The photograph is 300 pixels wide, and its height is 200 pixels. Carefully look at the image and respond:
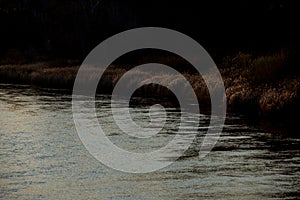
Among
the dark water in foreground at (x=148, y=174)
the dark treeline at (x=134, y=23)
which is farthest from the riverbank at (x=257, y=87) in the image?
the dark treeline at (x=134, y=23)

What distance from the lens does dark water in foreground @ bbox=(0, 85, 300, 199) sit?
668 inches

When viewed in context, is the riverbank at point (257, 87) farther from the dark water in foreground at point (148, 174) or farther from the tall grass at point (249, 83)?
the dark water in foreground at point (148, 174)

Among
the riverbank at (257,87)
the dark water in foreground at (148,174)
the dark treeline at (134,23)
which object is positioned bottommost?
the dark water in foreground at (148,174)

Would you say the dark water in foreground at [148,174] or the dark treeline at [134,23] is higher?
the dark treeline at [134,23]

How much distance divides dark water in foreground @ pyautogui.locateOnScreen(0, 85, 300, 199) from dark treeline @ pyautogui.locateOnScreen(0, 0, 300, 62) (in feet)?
60.2

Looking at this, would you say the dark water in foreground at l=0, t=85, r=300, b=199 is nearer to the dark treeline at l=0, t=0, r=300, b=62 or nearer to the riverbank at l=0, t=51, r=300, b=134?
the riverbank at l=0, t=51, r=300, b=134

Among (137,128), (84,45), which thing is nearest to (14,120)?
(137,128)

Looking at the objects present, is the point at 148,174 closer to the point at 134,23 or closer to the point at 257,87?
the point at 257,87

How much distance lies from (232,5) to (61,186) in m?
41.7

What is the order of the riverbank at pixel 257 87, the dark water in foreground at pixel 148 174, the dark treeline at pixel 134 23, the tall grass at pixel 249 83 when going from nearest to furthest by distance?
the dark water in foreground at pixel 148 174 → the riverbank at pixel 257 87 → the tall grass at pixel 249 83 → the dark treeline at pixel 134 23

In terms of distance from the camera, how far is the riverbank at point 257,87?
30.2 meters

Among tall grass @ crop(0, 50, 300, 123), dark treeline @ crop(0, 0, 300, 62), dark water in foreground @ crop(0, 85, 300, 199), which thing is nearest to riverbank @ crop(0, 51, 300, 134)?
tall grass @ crop(0, 50, 300, 123)

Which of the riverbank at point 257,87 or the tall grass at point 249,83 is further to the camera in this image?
the tall grass at point 249,83

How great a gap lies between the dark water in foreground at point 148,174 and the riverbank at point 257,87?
241 centimetres
